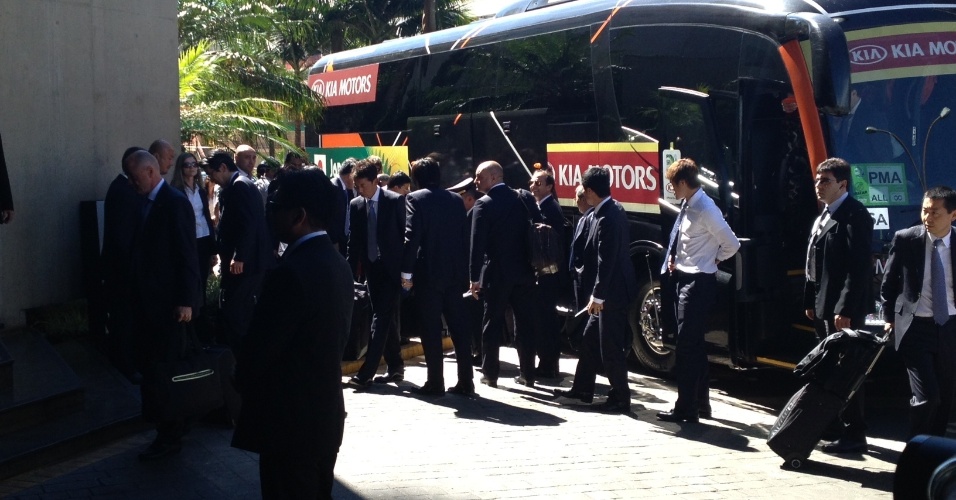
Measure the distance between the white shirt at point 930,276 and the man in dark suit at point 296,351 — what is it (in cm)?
426

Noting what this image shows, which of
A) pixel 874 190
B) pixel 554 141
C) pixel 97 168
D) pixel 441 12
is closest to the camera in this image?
pixel 874 190

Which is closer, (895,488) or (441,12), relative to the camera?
(895,488)

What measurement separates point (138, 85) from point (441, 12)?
24916 millimetres

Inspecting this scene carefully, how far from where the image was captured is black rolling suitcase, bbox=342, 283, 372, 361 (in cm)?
951

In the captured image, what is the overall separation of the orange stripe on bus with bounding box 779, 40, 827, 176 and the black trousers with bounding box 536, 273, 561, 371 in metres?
2.35

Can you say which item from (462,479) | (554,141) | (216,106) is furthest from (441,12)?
(462,479)

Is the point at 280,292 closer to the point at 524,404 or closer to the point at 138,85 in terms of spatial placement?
the point at 524,404

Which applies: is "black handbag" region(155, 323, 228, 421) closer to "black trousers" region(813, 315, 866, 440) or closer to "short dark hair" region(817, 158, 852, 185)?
"black trousers" region(813, 315, 866, 440)

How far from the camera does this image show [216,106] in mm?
20922

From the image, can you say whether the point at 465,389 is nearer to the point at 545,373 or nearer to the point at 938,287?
the point at 545,373

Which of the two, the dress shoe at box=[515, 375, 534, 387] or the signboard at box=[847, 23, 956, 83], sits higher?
the signboard at box=[847, 23, 956, 83]

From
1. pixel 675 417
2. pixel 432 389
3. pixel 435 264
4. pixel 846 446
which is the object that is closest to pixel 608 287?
pixel 675 417

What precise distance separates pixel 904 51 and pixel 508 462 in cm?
466

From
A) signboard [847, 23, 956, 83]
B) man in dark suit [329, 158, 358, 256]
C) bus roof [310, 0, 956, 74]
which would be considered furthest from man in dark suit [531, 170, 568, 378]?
signboard [847, 23, 956, 83]
